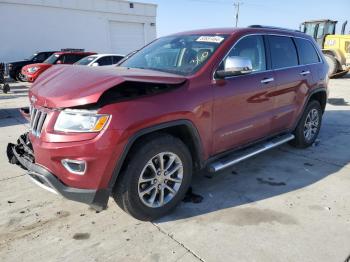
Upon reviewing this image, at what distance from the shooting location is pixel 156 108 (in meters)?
2.98

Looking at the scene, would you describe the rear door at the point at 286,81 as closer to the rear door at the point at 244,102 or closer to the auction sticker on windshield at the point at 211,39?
the rear door at the point at 244,102

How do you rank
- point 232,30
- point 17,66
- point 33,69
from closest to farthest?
point 232,30 → point 33,69 → point 17,66


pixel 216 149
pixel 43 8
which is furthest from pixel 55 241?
pixel 43 8

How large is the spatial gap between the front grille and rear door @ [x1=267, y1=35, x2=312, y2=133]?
2.92 meters

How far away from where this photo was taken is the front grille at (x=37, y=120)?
2952 millimetres

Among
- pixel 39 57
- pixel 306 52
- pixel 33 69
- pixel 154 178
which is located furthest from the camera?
pixel 39 57

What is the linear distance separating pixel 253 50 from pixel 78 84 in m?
2.35

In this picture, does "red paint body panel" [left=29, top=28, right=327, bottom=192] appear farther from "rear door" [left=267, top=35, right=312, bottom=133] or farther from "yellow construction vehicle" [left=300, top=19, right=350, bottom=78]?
"yellow construction vehicle" [left=300, top=19, right=350, bottom=78]

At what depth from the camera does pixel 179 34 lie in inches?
175

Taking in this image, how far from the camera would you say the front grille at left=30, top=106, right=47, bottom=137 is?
2952mm

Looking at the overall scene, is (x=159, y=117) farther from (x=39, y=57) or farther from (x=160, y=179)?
(x=39, y=57)

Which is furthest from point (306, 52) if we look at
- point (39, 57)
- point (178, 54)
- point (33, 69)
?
point (39, 57)

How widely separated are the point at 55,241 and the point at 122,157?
1.04 meters

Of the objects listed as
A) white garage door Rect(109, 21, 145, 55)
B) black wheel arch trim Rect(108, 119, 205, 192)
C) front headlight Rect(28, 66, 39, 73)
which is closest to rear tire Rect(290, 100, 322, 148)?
black wheel arch trim Rect(108, 119, 205, 192)
